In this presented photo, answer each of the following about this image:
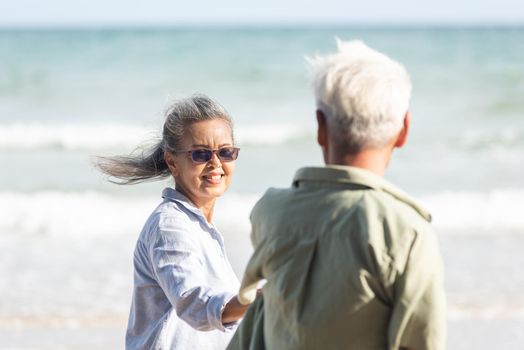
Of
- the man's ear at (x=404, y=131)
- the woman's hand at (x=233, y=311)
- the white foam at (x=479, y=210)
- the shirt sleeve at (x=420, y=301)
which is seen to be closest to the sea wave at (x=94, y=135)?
the white foam at (x=479, y=210)

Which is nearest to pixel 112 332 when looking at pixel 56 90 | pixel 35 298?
pixel 35 298

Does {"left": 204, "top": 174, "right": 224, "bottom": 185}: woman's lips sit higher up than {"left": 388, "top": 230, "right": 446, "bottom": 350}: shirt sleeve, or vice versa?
{"left": 204, "top": 174, "right": 224, "bottom": 185}: woman's lips

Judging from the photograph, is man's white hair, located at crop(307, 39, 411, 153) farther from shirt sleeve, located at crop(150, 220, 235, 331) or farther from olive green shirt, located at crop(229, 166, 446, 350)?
shirt sleeve, located at crop(150, 220, 235, 331)

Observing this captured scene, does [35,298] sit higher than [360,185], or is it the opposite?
[360,185]

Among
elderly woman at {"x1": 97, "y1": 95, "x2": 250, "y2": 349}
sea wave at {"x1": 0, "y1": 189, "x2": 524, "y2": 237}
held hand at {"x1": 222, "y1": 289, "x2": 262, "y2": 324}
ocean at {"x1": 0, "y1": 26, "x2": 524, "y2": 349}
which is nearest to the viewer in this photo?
held hand at {"x1": 222, "y1": 289, "x2": 262, "y2": 324}

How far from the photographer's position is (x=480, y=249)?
794cm

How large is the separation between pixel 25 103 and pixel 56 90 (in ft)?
4.32

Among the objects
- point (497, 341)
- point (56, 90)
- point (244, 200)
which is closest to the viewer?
point (497, 341)

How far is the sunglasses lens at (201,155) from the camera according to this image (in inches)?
113

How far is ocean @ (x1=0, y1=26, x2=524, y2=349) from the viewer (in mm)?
6277

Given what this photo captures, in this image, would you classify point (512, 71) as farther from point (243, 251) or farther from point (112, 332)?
point (112, 332)

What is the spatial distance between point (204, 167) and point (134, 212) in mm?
6879

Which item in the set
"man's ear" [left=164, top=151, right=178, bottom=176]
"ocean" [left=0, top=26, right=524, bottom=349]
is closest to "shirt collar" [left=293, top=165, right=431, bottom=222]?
"man's ear" [left=164, top=151, right=178, bottom=176]

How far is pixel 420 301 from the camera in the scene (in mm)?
1859
